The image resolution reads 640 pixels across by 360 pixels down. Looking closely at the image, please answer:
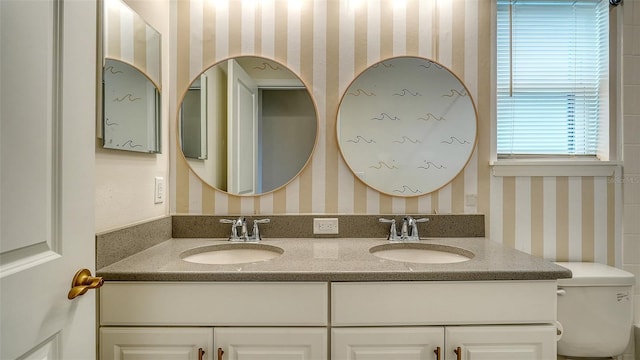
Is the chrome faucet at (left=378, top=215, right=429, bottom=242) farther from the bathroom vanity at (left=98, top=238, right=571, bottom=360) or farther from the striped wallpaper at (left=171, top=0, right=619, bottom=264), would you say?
the bathroom vanity at (left=98, top=238, right=571, bottom=360)

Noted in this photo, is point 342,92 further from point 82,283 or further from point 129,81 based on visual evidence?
point 82,283

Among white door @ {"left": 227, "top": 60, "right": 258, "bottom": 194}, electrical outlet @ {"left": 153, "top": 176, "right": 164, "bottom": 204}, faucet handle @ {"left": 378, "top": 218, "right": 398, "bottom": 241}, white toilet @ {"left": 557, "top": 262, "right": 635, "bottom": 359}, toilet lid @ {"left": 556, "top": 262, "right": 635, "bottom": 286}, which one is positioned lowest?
white toilet @ {"left": 557, "top": 262, "right": 635, "bottom": 359}

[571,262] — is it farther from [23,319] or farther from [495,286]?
[23,319]

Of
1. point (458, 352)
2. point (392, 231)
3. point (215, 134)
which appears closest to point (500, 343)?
point (458, 352)

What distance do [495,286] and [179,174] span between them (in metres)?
1.47

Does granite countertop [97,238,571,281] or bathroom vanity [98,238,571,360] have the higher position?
granite countertop [97,238,571,281]

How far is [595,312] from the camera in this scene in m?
1.57

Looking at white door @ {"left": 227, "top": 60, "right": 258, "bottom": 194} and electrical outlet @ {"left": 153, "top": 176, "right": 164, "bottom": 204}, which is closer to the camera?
electrical outlet @ {"left": 153, "top": 176, "right": 164, "bottom": 204}

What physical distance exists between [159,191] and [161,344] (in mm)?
751

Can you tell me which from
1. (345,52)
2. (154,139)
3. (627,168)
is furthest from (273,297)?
(627,168)

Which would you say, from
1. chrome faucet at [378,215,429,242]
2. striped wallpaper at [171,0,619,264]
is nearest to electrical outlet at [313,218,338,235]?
striped wallpaper at [171,0,619,264]

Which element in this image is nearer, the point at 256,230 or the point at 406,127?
the point at 256,230

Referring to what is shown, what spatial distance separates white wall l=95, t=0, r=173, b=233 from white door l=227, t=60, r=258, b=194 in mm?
308

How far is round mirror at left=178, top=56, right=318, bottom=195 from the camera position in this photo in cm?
180
